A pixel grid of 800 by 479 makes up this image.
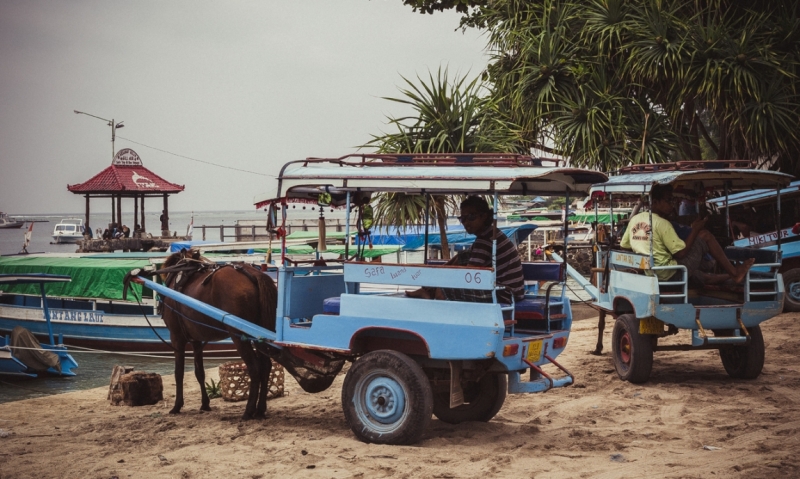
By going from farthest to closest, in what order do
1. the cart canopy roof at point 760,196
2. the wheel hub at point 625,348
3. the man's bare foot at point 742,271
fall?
the cart canopy roof at point 760,196 < the wheel hub at point 625,348 < the man's bare foot at point 742,271

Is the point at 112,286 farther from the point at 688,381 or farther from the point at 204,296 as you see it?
the point at 688,381

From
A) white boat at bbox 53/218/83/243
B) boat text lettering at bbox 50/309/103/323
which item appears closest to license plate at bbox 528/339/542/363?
boat text lettering at bbox 50/309/103/323

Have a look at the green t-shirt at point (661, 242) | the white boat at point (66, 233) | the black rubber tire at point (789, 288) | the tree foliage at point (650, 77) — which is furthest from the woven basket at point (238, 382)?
the white boat at point (66, 233)

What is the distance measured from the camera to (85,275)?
18969mm

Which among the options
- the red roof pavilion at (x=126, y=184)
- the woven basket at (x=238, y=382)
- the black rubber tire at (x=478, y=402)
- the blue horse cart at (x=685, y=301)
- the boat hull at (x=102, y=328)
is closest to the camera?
the black rubber tire at (x=478, y=402)

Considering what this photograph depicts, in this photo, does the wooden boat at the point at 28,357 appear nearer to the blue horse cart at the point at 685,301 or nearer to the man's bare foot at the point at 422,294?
the man's bare foot at the point at 422,294

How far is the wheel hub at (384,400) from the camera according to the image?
6512 millimetres

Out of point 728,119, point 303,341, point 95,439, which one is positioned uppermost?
point 728,119

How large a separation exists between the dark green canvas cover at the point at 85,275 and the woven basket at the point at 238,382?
26.6 ft

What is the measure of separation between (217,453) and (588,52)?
1365cm

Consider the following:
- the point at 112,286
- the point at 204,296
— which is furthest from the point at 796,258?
the point at 112,286

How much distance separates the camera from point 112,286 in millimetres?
18516

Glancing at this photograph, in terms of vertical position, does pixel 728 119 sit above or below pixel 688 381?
above

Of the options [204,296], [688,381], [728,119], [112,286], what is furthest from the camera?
[112,286]
